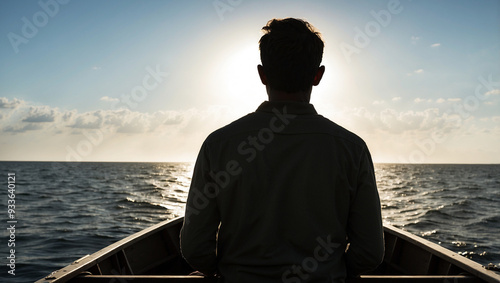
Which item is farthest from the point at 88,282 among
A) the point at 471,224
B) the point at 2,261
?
the point at 471,224

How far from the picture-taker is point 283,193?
5.05 ft

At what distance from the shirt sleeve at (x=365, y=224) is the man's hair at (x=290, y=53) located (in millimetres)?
436

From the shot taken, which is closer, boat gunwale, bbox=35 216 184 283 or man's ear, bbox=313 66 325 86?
man's ear, bbox=313 66 325 86

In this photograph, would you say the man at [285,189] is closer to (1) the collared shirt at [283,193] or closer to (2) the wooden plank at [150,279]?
(1) the collared shirt at [283,193]

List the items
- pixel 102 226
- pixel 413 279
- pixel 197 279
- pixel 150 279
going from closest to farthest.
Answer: pixel 197 279 → pixel 150 279 → pixel 413 279 → pixel 102 226

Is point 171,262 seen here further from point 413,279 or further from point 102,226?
point 102,226

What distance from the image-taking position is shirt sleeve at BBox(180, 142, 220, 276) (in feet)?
5.35

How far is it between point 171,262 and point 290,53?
5.47 metres

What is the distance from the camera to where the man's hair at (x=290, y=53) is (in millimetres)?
1647

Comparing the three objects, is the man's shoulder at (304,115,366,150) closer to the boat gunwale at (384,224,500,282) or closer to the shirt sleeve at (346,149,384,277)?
the shirt sleeve at (346,149,384,277)

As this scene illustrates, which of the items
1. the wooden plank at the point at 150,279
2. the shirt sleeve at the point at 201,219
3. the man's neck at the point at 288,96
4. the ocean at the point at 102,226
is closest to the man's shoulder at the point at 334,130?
the man's neck at the point at 288,96

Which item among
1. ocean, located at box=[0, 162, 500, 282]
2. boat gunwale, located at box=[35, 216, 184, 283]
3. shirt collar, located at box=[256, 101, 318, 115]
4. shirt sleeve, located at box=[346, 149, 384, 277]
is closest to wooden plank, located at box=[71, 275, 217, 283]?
boat gunwale, located at box=[35, 216, 184, 283]

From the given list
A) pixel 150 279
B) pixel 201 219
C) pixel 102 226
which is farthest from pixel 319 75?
pixel 102 226

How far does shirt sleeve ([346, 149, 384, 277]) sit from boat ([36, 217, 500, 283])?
1.09 metres
